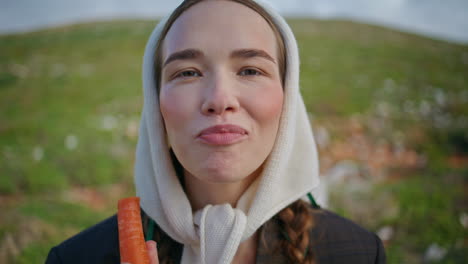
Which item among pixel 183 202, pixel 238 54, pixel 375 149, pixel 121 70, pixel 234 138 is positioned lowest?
pixel 375 149

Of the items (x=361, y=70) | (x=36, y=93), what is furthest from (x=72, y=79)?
(x=361, y=70)

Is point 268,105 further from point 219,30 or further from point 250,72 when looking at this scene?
point 219,30

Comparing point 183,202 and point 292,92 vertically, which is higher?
point 292,92

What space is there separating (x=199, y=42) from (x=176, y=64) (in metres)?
0.17

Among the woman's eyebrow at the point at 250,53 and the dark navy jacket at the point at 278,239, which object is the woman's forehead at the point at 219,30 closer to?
the woman's eyebrow at the point at 250,53

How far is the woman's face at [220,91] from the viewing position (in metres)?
1.64

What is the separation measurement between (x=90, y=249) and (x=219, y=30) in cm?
148

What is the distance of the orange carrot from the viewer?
1639 mm

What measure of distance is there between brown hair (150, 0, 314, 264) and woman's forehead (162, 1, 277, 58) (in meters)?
0.07

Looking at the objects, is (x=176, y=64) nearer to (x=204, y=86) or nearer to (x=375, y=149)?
(x=204, y=86)

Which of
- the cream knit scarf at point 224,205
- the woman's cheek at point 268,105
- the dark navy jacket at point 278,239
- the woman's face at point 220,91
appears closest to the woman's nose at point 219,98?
the woman's face at point 220,91

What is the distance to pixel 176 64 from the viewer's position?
1.78m

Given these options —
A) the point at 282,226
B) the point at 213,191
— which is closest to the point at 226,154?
the point at 213,191

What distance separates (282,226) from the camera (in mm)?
2049
